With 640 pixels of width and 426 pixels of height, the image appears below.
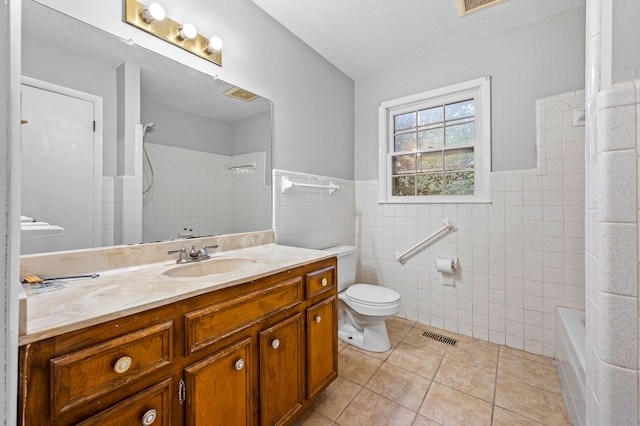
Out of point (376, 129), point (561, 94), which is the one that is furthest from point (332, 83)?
point (561, 94)

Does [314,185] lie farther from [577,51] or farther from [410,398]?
[577,51]

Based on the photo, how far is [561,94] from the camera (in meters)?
1.86

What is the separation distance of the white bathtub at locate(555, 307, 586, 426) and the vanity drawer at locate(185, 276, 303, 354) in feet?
4.60

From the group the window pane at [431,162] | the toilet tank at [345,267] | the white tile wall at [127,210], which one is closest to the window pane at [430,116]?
the window pane at [431,162]

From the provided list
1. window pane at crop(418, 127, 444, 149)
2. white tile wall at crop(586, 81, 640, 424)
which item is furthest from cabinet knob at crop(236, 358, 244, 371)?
window pane at crop(418, 127, 444, 149)

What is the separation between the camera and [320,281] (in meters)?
1.46

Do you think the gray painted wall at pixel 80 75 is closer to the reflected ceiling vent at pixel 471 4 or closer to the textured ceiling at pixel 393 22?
the textured ceiling at pixel 393 22

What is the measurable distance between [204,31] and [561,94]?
241 centimetres

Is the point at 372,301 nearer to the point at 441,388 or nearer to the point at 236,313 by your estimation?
the point at 441,388

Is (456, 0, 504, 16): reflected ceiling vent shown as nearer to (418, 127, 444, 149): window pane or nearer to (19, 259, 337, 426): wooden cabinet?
(418, 127, 444, 149): window pane

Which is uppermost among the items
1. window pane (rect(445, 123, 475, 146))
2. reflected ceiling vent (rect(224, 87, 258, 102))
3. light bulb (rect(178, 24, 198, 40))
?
light bulb (rect(178, 24, 198, 40))

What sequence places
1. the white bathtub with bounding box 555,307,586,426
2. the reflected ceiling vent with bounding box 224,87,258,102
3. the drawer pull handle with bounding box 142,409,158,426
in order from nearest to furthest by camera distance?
the drawer pull handle with bounding box 142,409,158,426 < the white bathtub with bounding box 555,307,586,426 < the reflected ceiling vent with bounding box 224,87,258,102

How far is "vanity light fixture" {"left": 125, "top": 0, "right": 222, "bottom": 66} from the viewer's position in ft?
4.14

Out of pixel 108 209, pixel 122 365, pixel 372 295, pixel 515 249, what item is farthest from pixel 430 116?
pixel 122 365
